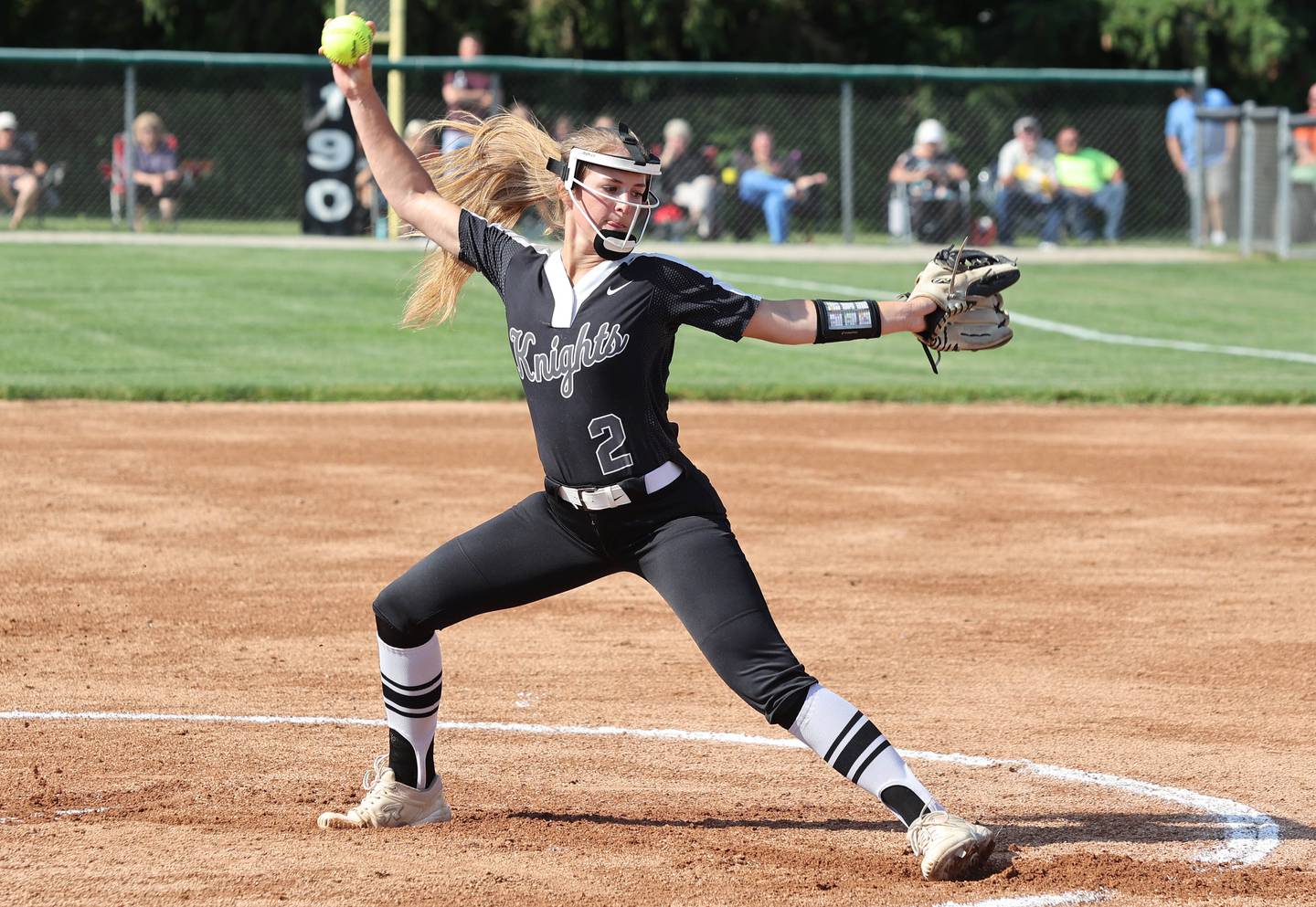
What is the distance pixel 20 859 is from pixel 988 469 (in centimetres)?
767

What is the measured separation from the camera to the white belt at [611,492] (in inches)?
187

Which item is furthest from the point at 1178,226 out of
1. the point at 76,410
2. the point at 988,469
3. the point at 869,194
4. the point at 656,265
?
the point at 656,265

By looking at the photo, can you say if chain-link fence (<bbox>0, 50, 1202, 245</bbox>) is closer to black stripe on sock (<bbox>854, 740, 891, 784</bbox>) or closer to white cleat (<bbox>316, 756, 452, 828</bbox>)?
white cleat (<bbox>316, 756, 452, 828</bbox>)

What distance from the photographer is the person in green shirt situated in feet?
75.9

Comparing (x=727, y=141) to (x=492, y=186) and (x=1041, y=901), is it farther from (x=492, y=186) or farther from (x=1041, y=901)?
(x=1041, y=901)

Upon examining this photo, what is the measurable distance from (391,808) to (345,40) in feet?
7.25

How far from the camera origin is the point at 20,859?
4695mm

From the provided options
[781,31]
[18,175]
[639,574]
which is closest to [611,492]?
[639,574]

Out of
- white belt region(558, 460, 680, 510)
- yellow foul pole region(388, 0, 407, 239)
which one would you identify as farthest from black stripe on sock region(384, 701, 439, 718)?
yellow foul pole region(388, 0, 407, 239)

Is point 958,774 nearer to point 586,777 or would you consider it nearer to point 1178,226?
point 586,777

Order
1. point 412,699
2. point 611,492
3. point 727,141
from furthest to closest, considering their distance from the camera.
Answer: point 727,141
point 412,699
point 611,492

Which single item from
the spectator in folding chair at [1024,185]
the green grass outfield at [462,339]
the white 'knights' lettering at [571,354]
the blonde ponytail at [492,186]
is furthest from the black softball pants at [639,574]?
the spectator in folding chair at [1024,185]

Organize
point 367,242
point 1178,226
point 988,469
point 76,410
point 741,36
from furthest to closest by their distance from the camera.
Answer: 1. point 741,36
2. point 1178,226
3. point 367,242
4. point 76,410
5. point 988,469

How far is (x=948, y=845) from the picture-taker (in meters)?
4.53
